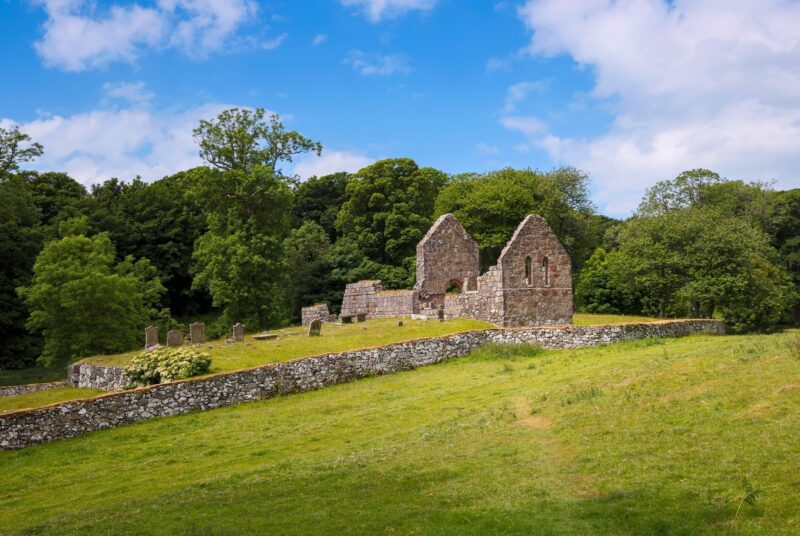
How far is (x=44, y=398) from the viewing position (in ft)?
93.1

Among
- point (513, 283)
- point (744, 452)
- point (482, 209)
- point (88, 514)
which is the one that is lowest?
point (88, 514)

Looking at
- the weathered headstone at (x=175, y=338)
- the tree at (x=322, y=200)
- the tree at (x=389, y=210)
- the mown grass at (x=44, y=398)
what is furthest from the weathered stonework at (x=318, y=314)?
the tree at (x=322, y=200)

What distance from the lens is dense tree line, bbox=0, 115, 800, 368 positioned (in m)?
42.5

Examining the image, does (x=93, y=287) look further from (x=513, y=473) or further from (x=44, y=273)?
(x=513, y=473)

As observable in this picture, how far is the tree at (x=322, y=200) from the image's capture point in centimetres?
7941

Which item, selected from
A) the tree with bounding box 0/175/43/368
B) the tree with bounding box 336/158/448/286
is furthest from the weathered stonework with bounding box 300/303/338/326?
the tree with bounding box 0/175/43/368

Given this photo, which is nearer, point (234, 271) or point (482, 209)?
point (234, 271)

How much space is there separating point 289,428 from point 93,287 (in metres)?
25.5

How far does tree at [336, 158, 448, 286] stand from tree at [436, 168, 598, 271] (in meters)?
5.23

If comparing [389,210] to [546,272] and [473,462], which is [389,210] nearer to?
[546,272]

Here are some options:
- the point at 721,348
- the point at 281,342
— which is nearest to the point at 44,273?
the point at 281,342

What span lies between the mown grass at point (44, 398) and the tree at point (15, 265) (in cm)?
2600

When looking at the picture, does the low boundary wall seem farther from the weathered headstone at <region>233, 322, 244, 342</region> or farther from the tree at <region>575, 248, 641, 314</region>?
the tree at <region>575, 248, 641, 314</region>

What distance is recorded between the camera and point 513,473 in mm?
13375
